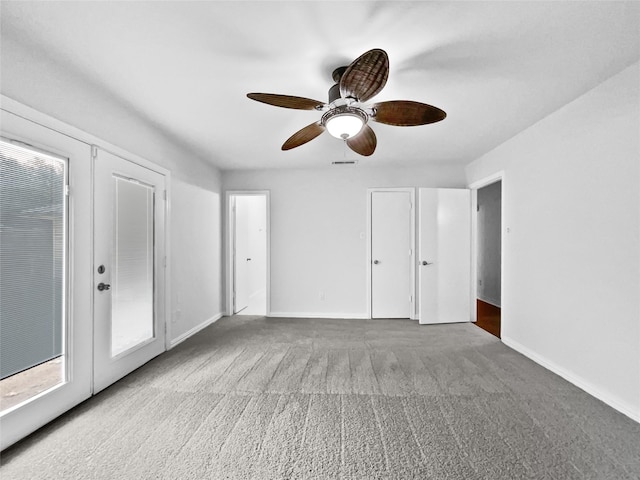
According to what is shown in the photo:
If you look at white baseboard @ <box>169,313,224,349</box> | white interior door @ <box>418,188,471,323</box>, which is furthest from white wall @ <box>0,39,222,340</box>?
white interior door @ <box>418,188,471,323</box>

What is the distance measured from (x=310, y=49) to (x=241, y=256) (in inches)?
152

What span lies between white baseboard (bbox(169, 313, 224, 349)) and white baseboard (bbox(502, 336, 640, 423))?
3.80 metres

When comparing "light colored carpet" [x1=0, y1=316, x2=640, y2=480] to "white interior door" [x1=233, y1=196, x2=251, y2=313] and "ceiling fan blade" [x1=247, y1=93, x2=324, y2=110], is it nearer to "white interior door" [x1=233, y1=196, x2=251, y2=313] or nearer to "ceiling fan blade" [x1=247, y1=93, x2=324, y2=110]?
"white interior door" [x1=233, y1=196, x2=251, y2=313]

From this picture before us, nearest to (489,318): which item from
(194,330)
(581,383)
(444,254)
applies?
(444,254)

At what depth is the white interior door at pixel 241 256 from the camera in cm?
475

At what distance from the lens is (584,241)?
231cm

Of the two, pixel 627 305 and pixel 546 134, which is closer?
pixel 627 305

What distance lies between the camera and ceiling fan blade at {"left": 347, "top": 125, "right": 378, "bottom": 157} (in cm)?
228

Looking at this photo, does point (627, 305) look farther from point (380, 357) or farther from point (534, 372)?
point (380, 357)

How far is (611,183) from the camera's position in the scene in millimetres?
2094

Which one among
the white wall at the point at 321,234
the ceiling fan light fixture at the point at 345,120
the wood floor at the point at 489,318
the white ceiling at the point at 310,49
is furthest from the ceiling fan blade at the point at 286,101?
the wood floor at the point at 489,318

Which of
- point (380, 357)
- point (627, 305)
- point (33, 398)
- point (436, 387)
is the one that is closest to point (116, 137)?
point (33, 398)

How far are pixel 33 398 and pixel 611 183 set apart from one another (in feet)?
13.5

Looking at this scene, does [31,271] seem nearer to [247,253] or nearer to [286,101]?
[286,101]
